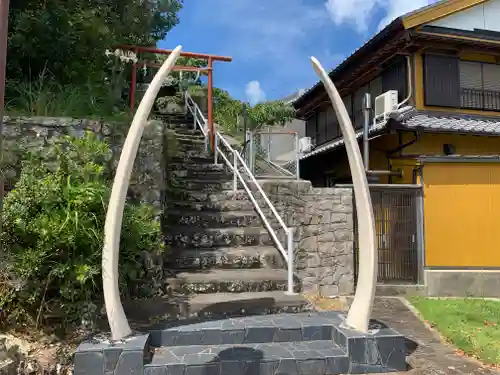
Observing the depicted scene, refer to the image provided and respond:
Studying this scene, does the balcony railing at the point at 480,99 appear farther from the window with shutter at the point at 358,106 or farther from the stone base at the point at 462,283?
the stone base at the point at 462,283

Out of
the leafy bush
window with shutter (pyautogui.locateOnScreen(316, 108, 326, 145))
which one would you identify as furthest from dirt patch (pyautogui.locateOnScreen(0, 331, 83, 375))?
window with shutter (pyautogui.locateOnScreen(316, 108, 326, 145))

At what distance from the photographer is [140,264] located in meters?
4.96

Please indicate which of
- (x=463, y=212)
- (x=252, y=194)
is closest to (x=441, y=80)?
(x=463, y=212)

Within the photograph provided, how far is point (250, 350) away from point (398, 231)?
4.35 meters

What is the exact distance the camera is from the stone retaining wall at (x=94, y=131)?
15.8 ft

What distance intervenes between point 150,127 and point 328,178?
9.81 meters

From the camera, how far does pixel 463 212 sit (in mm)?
7402

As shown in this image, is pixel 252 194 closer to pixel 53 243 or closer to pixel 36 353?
pixel 53 243

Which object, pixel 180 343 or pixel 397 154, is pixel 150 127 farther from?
pixel 397 154

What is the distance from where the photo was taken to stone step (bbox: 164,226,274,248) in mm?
6362

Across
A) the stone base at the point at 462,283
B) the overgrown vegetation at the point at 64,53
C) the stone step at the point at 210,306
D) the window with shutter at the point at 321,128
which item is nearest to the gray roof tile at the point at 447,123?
the stone base at the point at 462,283

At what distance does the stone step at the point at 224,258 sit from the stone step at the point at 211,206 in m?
1.16

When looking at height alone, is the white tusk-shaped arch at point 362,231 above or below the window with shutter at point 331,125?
below

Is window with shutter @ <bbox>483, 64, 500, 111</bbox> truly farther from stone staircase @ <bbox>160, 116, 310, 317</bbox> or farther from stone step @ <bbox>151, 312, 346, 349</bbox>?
stone step @ <bbox>151, 312, 346, 349</bbox>
